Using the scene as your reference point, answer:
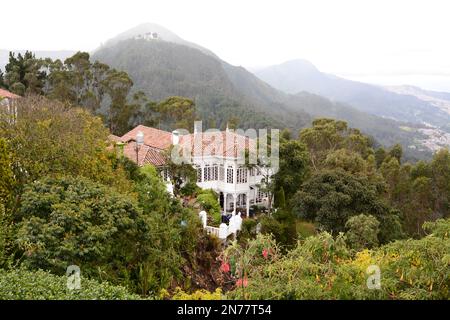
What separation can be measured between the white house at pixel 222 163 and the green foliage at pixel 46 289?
17.3 m

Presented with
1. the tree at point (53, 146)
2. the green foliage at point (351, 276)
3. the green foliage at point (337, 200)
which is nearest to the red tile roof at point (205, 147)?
the green foliage at point (337, 200)

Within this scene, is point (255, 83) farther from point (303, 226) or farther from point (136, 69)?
point (303, 226)

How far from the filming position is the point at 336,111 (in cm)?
12644

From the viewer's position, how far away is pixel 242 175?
2648 cm

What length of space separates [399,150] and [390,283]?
114 feet

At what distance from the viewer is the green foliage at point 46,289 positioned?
7098 mm

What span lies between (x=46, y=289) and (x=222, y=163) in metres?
19.5

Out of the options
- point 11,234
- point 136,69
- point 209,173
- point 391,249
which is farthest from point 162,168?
point 136,69

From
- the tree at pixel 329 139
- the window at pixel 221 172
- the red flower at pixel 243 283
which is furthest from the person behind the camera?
the tree at pixel 329 139

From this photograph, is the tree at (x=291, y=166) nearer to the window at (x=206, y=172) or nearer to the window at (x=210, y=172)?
the window at (x=210, y=172)

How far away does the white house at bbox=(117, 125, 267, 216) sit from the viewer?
25.8 meters

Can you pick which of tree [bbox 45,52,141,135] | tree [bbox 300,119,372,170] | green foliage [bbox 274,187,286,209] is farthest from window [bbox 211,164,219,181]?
tree [bbox 45,52,141,135]

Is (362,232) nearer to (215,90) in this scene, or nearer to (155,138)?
(155,138)

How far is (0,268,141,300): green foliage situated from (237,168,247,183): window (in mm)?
18516
